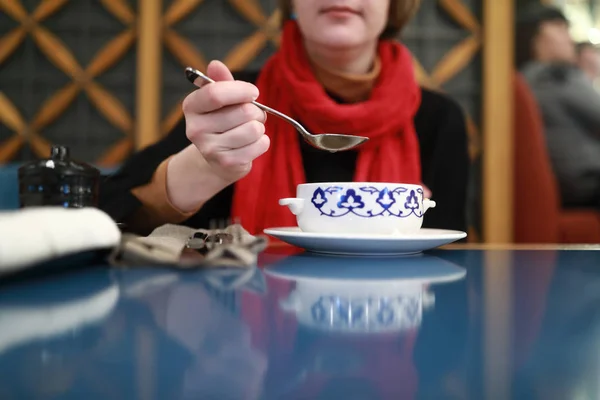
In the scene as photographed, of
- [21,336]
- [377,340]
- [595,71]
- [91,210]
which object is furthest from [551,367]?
[595,71]

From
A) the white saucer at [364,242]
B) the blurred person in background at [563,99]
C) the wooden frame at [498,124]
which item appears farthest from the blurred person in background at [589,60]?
the white saucer at [364,242]

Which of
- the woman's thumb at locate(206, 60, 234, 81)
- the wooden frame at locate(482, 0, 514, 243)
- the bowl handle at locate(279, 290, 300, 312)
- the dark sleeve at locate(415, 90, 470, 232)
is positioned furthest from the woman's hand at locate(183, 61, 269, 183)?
the wooden frame at locate(482, 0, 514, 243)

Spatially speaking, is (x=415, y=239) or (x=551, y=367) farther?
(x=415, y=239)

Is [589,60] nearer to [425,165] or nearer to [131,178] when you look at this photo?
[425,165]

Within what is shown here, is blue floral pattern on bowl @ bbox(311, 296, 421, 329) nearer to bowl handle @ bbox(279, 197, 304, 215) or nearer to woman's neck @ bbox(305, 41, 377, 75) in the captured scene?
bowl handle @ bbox(279, 197, 304, 215)

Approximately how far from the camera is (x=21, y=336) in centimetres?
14

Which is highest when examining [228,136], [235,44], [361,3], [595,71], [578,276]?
[235,44]

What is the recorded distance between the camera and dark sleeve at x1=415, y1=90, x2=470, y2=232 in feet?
2.88

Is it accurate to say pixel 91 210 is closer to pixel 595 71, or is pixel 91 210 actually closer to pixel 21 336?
pixel 21 336

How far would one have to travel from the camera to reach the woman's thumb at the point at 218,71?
0.39 m

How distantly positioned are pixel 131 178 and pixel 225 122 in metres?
0.24

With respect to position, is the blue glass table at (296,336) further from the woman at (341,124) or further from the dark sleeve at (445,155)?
the dark sleeve at (445,155)

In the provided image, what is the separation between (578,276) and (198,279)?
0.79 feet

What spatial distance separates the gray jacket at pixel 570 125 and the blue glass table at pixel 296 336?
5.69ft
